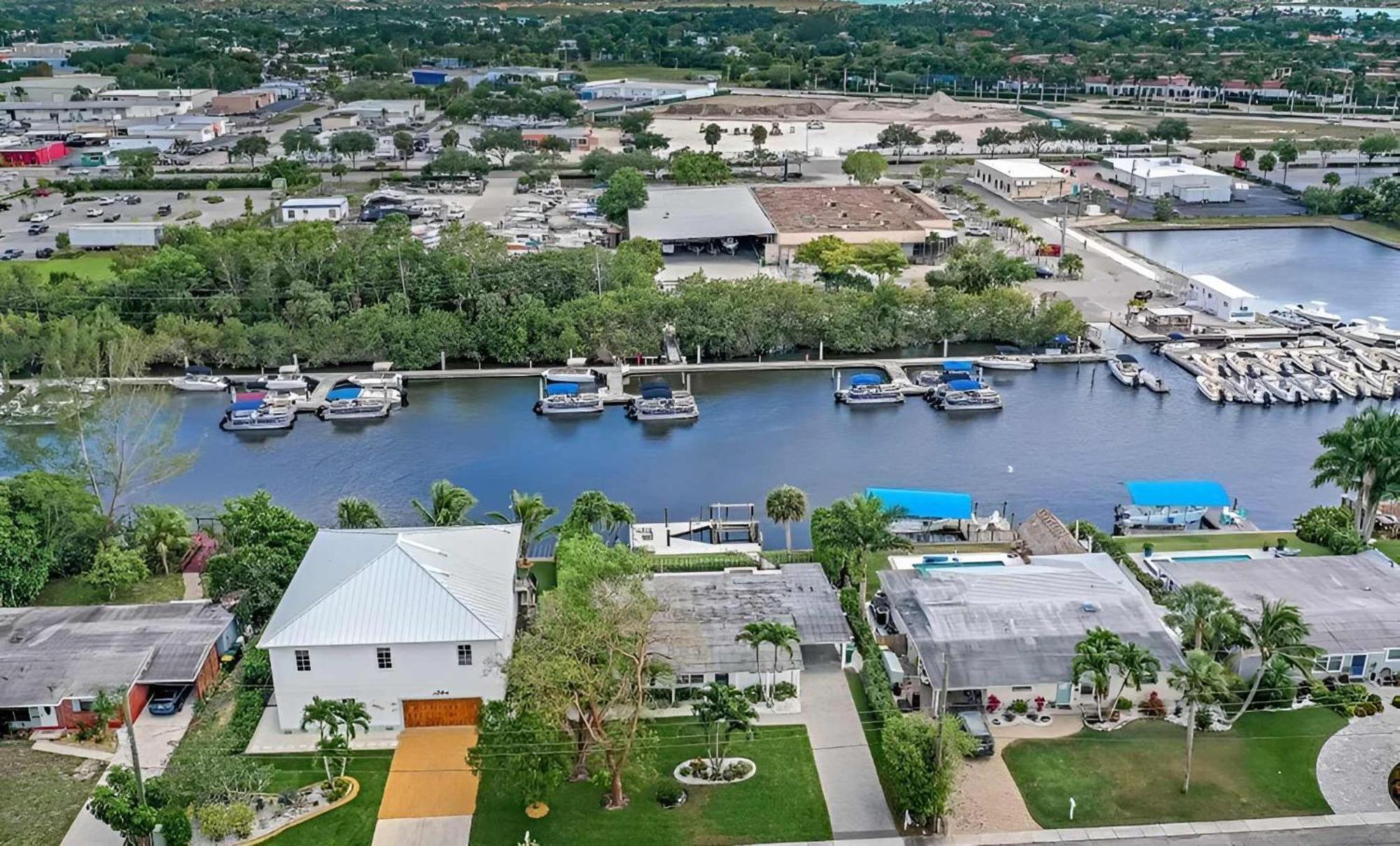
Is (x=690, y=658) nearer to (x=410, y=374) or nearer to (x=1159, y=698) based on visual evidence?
(x=1159, y=698)

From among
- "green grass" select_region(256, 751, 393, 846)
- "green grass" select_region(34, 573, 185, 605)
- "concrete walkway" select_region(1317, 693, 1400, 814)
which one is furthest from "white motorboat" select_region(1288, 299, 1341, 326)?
"green grass" select_region(34, 573, 185, 605)

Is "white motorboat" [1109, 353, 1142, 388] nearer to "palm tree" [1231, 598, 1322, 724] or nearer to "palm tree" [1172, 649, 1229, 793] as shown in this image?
"palm tree" [1231, 598, 1322, 724]

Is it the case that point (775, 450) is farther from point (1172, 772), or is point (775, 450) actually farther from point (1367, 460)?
point (1172, 772)

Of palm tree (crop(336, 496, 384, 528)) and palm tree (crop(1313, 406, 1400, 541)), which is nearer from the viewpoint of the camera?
palm tree (crop(336, 496, 384, 528))

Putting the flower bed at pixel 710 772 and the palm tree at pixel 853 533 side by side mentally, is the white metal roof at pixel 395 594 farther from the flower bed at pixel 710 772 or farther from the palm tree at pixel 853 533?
the palm tree at pixel 853 533

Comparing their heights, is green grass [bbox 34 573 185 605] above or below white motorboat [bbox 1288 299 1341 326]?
below

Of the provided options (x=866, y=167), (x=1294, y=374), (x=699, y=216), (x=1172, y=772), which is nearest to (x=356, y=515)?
(x=1172, y=772)

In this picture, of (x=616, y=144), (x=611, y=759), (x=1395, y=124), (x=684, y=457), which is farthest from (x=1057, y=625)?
(x=1395, y=124)
